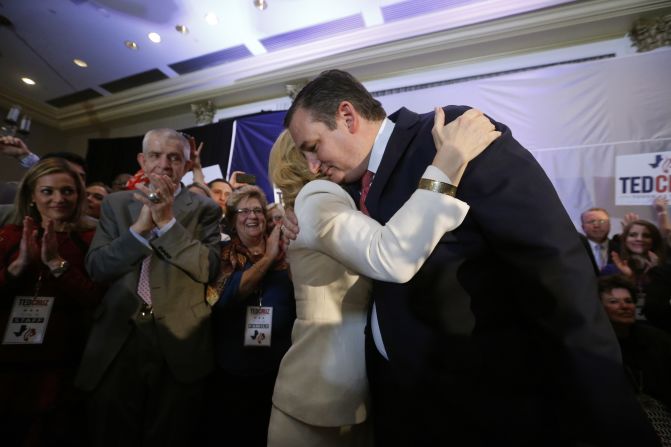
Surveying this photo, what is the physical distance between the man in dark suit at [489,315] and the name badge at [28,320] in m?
1.72

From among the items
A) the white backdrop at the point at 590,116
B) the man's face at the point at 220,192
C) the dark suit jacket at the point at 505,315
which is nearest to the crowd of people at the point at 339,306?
the dark suit jacket at the point at 505,315

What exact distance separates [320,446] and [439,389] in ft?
1.63

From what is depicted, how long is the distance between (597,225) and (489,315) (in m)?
3.40

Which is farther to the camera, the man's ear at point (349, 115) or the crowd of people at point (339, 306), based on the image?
the man's ear at point (349, 115)

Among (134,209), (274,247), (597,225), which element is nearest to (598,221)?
(597,225)

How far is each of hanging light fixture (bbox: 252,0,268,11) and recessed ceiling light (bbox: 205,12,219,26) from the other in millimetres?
602

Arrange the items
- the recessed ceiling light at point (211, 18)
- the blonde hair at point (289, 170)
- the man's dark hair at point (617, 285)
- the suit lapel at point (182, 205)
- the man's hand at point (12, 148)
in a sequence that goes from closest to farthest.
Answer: the blonde hair at point (289, 170) → the suit lapel at point (182, 205) → the man's dark hair at point (617, 285) → the man's hand at point (12, 148) → the recessed ceiling light at point (211, 18)

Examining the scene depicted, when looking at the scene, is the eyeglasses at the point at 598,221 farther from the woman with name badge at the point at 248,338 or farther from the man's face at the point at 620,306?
the woman with name badge at the point at 248,338

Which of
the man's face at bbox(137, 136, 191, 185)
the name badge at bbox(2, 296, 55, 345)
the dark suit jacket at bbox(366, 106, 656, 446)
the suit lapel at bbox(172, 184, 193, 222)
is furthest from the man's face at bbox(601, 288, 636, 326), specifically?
the name badge at bbox(2, 296, 55, 345)

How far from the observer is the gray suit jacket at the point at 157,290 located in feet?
5.13

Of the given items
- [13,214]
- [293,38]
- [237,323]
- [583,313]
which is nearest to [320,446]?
[583,313]

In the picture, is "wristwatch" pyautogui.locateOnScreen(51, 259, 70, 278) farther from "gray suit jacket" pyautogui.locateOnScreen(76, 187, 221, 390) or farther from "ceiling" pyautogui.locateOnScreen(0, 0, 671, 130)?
"ceiling" pyautogui.locateOnScreen(0, 0, 671, 130)

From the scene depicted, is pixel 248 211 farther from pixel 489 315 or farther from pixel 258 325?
pixel 489 315

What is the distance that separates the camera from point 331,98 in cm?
100
